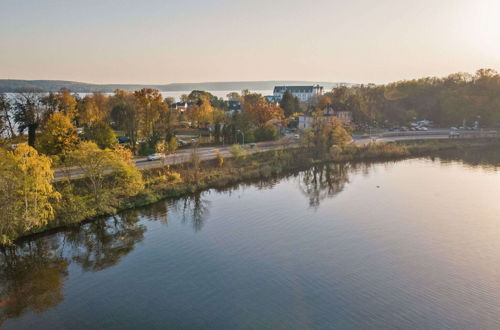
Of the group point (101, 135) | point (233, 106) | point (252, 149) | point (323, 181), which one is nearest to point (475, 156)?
point (323, 181)

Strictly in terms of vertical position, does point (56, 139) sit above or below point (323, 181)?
above

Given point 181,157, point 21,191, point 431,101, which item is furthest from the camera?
point 431,101

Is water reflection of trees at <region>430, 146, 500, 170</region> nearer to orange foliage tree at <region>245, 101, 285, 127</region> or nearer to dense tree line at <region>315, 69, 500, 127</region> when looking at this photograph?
dense tree line at <region>315, 69, 500, 127</region>

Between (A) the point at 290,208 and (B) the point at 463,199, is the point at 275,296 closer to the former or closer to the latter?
(A) the point at 290,208

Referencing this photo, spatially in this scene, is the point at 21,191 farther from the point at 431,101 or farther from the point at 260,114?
the point at 431,101

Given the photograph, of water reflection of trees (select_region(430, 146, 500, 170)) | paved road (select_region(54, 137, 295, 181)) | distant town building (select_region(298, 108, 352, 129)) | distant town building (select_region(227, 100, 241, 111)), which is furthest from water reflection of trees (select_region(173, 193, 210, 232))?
distant town building (select_region(227, 100, 241, 111))

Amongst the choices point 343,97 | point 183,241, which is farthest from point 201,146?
point 343,97
